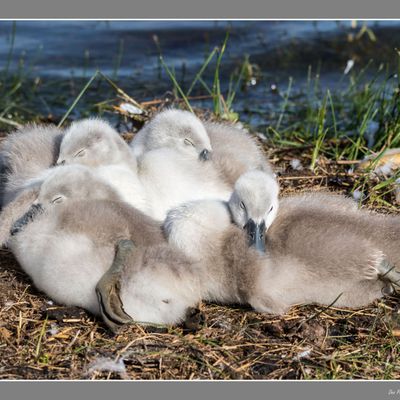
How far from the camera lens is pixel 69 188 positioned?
15.5ft

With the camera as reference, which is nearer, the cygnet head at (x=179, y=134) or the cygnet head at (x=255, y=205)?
the cygnet head at (x=255, y=205)

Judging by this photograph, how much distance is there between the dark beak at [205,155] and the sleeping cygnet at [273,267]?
0.98m

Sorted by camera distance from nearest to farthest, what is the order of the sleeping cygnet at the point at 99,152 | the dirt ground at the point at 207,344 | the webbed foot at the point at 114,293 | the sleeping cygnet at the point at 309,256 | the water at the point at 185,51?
the dirt ground at the point at 207,344 < the webbed foot at the point at 114,293 < the sleeping cygnet at the point at 309,256 < the sleeping cygnet at the point at 99,152 < the water at the point at 185,51

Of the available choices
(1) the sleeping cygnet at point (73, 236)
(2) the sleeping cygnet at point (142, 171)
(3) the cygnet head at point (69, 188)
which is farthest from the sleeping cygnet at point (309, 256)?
(2) the sleeping cygnet at point (142, 171)

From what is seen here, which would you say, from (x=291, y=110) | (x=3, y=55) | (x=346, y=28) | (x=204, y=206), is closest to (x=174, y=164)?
(x=204, y=206)

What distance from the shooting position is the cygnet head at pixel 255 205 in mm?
4426

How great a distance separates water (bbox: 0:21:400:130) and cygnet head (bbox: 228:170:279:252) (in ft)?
13.7

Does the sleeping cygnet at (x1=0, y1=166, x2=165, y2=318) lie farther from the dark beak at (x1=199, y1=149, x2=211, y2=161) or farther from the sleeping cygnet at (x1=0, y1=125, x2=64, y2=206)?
the dark beak at (x1=199, y1=149, x2=211, y2=161)

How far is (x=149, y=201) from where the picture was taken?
203 inches

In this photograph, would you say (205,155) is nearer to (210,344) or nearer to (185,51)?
(210,344)

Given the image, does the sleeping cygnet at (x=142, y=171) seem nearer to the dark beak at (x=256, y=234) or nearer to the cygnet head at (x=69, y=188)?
the cygnet head at (x=69, y=188)

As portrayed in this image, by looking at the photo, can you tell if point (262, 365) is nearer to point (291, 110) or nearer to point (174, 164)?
point (174, 164)

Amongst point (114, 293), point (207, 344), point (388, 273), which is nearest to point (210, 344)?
point (207, 344)

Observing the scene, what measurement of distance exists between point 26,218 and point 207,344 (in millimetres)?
1207
